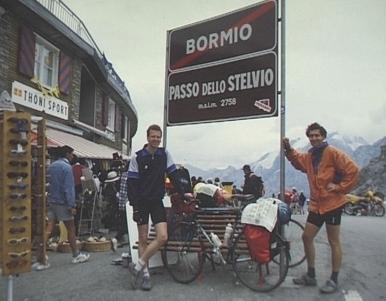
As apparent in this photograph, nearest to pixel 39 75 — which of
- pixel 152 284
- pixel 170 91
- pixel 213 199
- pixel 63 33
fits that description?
pixel 63 33

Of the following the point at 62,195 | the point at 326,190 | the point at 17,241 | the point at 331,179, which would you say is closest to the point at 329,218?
the point at 326,190

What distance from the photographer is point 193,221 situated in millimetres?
5773

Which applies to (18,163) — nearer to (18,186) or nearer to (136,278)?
(18,186)

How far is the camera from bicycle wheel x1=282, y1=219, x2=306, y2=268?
646cm

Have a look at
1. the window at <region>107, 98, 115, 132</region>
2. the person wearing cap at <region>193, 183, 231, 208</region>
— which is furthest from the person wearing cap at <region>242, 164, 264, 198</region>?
the window at <region>107, 98, 115, 132</region>

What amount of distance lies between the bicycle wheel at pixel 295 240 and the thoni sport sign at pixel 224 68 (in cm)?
185

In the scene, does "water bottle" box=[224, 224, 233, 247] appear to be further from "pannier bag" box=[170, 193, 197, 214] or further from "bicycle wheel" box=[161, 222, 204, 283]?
"pannier bag" box=[170, 193, 197, 214]

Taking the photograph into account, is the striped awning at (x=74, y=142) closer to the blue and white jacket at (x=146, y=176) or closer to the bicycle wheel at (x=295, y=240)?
the blue and white jacket at (x=146, y=176)

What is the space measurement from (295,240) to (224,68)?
2.80 meters

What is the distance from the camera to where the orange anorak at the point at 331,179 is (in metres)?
5.05

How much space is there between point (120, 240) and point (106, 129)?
14.0 m

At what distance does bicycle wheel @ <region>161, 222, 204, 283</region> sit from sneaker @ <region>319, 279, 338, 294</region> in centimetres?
145

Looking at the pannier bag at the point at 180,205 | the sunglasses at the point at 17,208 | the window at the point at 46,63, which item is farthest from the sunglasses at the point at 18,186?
the window at the point at 46,63

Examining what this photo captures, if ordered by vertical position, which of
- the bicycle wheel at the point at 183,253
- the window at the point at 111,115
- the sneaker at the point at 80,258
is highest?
the window at the point at 111,115
